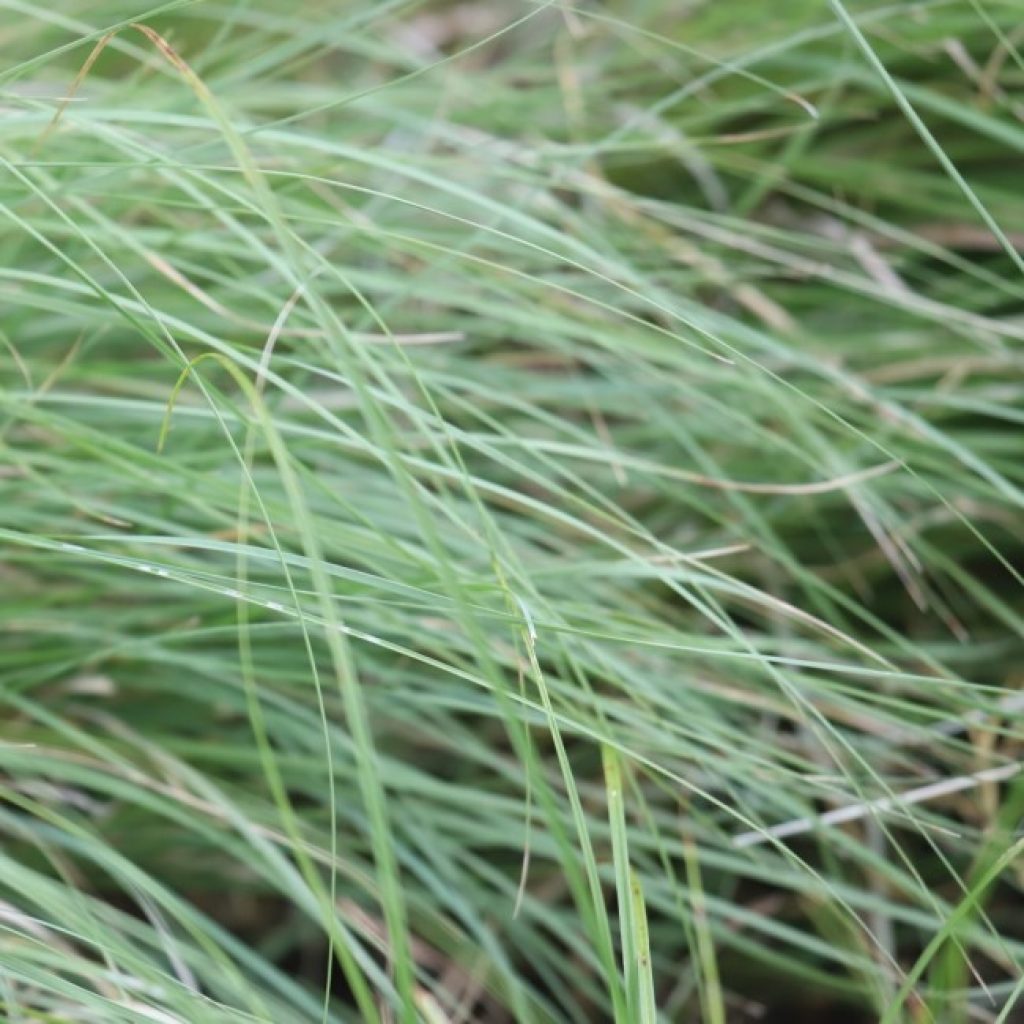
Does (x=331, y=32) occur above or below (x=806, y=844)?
above

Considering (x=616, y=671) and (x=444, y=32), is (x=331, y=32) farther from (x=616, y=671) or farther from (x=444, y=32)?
(x=444, y=32)

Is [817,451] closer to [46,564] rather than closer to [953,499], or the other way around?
[953,499]

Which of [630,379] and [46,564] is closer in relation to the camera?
[46,564]

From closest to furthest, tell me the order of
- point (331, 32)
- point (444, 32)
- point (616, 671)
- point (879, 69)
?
1. point (879, 69)
2. point (616, 671)
3. point (331, 32)
4. point (444, 32)

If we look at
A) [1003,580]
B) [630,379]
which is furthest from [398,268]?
[1003,580]

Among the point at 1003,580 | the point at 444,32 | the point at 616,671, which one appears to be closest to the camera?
the point at 616,671

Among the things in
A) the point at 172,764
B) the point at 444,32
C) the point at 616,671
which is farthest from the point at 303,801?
the point at 444,32

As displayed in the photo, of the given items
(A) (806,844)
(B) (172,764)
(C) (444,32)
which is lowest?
(A) (806,844)
